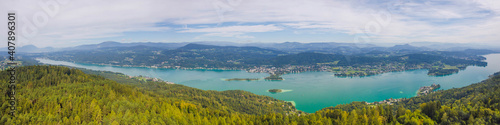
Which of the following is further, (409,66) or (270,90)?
(409,66)

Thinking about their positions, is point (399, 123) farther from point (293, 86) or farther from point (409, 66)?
point (409, 66)

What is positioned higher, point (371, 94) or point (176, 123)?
point (176, 123)

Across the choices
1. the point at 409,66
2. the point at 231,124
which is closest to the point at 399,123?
the point at 231,124

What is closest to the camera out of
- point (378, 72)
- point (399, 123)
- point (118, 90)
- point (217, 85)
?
point (399, 123)

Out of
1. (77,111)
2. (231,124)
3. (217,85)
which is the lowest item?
(217,85)

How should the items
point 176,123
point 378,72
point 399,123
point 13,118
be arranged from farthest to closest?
point 378,72
point 399,123
point 176,123
point 13,118

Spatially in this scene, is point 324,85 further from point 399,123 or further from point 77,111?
point 77,111

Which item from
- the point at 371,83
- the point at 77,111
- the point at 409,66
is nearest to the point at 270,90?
the point at 371,83

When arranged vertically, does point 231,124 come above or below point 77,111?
below

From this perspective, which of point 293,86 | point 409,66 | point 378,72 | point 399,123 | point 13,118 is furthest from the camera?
point 409,66
